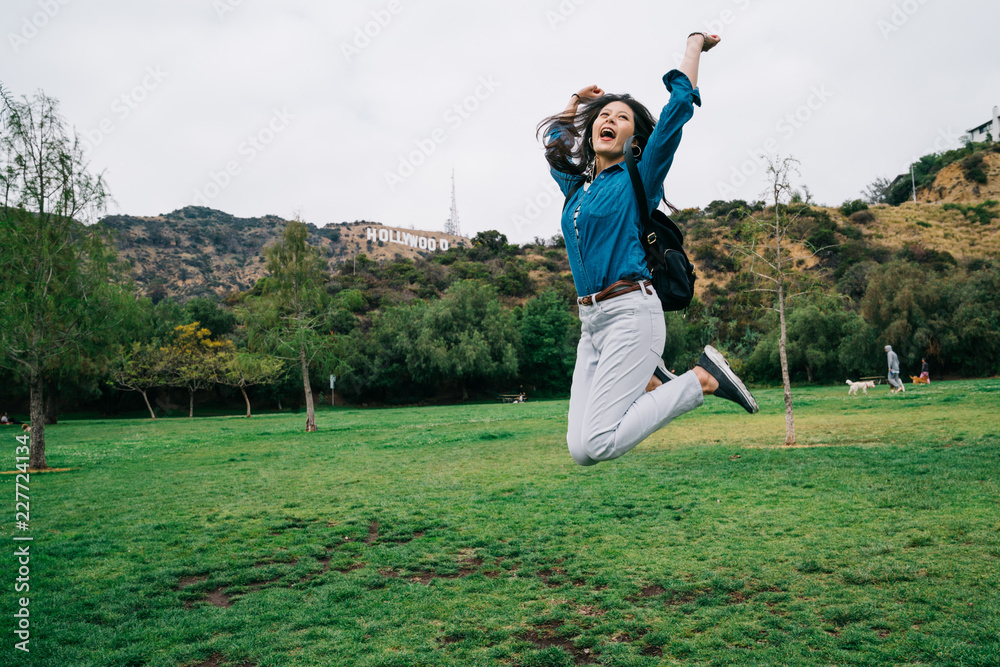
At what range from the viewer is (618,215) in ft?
11.5

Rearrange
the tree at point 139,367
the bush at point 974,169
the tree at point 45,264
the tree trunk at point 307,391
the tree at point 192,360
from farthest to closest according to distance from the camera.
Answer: the bush at point 974,169 < the tree at point 192,360 < the tree at point 139,367 < the tree trunk at point 307,391 < the tree at point 45,264

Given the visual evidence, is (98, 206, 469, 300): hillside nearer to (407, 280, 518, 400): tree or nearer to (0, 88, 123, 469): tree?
(407, 280, 518, 400): tree

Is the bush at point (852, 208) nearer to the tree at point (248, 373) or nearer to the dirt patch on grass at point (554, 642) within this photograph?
the tree at point (248, 373)

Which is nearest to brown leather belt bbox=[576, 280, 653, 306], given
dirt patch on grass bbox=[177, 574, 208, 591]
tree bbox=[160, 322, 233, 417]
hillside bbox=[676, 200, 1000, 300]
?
dirt patch on grass bbox=[177, 574, 208, 591]

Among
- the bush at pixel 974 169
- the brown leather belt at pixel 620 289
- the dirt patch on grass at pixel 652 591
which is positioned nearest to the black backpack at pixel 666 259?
the brown leather belt at pixel 620 289

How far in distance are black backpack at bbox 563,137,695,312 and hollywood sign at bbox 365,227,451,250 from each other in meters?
121

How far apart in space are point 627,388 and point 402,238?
124 m

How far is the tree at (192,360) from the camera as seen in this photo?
42.4 meters

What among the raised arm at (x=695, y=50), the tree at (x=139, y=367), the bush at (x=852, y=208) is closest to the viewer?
the raised arm at (x=695, y=50)

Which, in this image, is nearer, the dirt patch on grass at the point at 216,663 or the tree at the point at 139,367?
the dirt patch on grass at the point at 216,663

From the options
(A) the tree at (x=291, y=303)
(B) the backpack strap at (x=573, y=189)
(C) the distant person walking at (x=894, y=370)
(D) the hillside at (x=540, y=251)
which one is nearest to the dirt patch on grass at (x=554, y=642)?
(B) the backpack strap at (x=573, y=189)

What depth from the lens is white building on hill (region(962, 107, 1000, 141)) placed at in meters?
94.1

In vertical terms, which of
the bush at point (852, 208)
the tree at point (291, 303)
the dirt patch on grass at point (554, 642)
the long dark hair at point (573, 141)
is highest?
the bush at point (852, 208)

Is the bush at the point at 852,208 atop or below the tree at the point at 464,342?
atop
